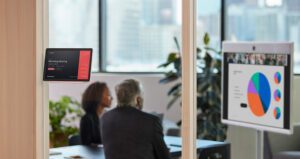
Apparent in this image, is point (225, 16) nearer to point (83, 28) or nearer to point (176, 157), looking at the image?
point (83, 28)

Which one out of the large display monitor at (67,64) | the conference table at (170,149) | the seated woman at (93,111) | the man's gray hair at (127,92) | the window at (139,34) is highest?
the window at (139,34)

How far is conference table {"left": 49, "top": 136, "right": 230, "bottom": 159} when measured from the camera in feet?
13.7

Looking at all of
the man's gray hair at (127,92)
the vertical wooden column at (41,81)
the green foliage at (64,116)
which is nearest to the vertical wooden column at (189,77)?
the vertical wooden column at (41,81)

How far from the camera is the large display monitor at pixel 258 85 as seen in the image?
3518 mm

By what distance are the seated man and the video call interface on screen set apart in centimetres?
67

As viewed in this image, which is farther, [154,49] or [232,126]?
[154,49]

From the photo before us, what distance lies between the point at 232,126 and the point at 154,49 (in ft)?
13.3

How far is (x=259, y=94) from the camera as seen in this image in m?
3.66

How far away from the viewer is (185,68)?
3271mm

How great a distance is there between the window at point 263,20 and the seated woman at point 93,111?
2.37 meters

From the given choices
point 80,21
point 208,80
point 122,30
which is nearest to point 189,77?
point 208,80

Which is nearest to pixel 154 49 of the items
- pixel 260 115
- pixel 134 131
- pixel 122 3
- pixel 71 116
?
pixel 122 3

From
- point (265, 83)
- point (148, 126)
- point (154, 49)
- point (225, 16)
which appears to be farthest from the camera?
point (154, 49)

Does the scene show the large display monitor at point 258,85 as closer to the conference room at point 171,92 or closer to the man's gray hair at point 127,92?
the conference room at point 171,92
